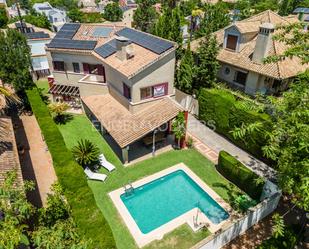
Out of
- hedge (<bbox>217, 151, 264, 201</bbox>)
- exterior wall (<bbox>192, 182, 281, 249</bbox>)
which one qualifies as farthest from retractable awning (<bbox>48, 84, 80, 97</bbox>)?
exterior wall (<bbox>192, 182, 281, 249</bbox>)

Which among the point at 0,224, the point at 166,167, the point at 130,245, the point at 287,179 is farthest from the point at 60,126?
the point at 287,179

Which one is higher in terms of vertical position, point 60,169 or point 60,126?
point 60,169

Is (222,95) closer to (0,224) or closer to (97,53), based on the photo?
(97,53)

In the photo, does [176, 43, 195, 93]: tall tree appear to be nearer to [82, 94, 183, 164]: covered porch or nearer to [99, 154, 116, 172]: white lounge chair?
[82, 94, 183, 164]: covered porch

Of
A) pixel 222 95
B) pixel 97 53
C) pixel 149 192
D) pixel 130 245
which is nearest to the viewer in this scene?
pixel 130 245

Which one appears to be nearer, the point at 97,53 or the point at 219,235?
the point at 219,235

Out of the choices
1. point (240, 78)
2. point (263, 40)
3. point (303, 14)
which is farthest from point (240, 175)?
point (303, 14)

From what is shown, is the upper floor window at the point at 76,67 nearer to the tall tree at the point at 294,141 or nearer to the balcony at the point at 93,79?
the balcony at the point at 93,79
